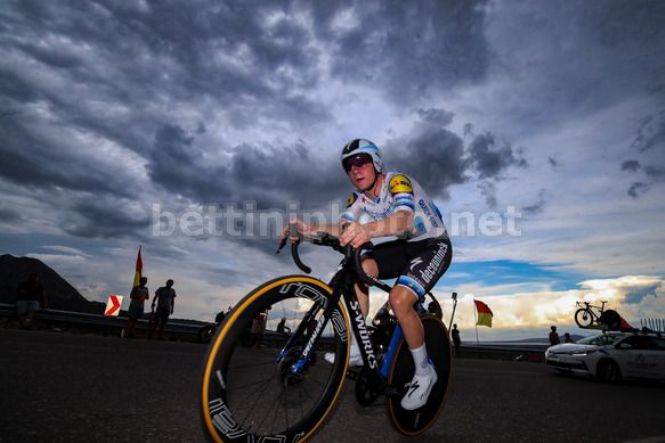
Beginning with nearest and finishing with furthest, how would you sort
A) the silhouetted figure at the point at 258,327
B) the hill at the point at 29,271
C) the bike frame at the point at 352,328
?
the silhouetted figure at the point at 258,327, the bike frame at the point at 352,328, the hill at the point at 29,271

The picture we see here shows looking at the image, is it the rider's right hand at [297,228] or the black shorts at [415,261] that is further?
the black shorts at [415,261]

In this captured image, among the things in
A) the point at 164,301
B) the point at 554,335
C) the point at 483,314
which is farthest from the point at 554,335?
the point at 164,301

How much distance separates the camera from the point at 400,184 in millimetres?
2973

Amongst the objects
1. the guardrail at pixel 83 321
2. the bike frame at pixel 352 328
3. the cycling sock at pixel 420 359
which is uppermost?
the bike frame at pixel 352 328

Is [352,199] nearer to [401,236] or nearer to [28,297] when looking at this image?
[401,236]

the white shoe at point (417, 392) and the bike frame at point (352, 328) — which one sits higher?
the bike frame at point (352, 328)

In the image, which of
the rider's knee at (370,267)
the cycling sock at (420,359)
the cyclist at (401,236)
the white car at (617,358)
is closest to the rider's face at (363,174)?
the cyclist at (401,236)

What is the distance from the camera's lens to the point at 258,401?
2.22 metres

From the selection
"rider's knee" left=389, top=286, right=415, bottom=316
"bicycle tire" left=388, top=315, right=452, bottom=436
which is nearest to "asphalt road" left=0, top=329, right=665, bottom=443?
"bicycle tire" left=388, top=315, right=452, bottom=436

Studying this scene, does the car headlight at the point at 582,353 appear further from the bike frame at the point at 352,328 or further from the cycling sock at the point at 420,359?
the bike frame at the point at 352,328

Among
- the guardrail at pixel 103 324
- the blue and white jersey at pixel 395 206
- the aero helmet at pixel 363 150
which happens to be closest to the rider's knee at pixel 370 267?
the blue and white jersey at pixel 395 206

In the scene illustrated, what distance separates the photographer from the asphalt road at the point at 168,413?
2.48m

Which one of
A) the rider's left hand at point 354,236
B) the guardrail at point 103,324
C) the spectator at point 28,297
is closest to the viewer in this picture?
the rider's left hand at point 354,236

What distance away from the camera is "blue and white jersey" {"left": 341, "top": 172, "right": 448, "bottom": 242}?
9.87 feet
